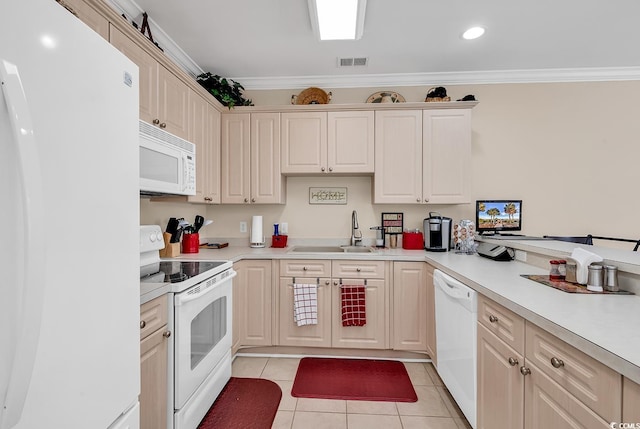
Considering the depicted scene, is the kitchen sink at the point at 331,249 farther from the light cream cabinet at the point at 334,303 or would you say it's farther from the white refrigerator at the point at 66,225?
the white refrigerator at the point at 66,225

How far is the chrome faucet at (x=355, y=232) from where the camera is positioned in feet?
9.80

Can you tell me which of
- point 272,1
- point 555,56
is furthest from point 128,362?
point 555,56

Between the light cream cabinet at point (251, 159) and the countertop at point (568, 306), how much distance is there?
161cm

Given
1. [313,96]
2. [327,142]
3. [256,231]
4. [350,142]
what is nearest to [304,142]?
[327,142]

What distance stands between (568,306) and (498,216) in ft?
6.70

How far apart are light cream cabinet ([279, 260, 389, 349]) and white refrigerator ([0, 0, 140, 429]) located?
158 centimetres

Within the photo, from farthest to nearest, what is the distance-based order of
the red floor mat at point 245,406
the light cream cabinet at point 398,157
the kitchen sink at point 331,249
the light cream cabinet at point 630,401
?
the kitchen sink at point 331,249, the light cream cabinet at point 398,157, the red floor mat at point 245,406, the light cream cabinet at point 630,401

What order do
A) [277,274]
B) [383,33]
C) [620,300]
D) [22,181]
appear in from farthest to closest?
[277,274] → [383,33] → [620,300] → [22,181]

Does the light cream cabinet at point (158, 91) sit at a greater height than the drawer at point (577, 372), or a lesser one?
greater

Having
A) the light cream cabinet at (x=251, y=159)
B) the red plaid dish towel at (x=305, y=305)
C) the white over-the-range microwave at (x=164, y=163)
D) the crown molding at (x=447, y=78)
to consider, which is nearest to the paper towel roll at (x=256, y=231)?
the light cream cabinet at (x=251, y=159)

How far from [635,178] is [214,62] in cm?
428

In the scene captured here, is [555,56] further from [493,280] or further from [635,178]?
[493,280]

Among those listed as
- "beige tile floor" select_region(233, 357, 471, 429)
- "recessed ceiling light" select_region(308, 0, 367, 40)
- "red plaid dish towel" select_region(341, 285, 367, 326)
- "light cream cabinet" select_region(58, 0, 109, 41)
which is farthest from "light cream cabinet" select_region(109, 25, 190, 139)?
"beige tile floor" select_region(233, 357, 471, 429)

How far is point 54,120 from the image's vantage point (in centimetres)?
67
